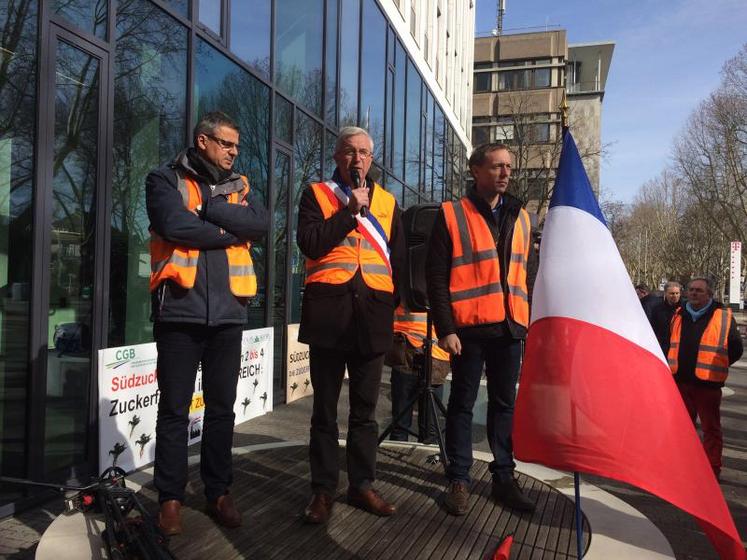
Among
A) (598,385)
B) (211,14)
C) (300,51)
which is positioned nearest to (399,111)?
(300,51)

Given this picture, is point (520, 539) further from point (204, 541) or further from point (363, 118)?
point (363, 118)

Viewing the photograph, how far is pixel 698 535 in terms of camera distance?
3.75m

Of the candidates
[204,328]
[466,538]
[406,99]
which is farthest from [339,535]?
[406,99]

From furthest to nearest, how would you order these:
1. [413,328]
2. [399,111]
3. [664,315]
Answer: [399,111] → [664,315] → [413,328]

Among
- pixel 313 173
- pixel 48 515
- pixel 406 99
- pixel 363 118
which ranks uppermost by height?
pixel 406 99

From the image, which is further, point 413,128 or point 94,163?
point 413,128

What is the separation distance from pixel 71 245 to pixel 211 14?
10.4ft

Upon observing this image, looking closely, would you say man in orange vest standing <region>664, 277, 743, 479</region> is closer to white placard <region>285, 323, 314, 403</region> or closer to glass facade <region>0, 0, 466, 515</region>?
white placard <region>285, 323, 314, 403</region>

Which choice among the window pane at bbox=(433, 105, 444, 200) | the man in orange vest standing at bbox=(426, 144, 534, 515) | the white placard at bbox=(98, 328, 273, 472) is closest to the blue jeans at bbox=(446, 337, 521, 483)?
the man in orange vest standing at bbox=(426, 144, 534, 515)

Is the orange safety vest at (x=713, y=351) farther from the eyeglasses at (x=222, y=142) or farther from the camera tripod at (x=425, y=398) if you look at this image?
the eyeglasses at (x=222, y=142)

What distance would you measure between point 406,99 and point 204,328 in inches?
491

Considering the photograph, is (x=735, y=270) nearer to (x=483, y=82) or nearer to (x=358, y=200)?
(x=358, y=200)

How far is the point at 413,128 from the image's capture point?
50.4ft

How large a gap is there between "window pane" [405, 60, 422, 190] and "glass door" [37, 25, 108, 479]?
10713 mm
